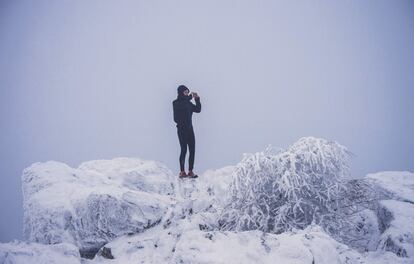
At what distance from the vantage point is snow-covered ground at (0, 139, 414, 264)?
426cm

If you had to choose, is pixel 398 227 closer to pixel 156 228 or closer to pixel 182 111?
pixel 156 228

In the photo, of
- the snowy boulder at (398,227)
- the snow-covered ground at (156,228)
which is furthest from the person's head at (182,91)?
the snowy boulder at (398,227)

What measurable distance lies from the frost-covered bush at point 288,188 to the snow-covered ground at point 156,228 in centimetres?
37

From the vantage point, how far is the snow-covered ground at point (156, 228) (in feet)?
14.0

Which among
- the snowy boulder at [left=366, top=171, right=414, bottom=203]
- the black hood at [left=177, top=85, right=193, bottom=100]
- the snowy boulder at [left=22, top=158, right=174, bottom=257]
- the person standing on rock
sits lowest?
the snowy boulder at [left=22, top=158, right=174, bottom=257]

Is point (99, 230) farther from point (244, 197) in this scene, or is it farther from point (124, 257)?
point (244, 197)

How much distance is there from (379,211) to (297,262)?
3.20 meters

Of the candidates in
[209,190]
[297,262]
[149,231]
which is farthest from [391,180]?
[149,231]

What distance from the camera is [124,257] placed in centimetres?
496

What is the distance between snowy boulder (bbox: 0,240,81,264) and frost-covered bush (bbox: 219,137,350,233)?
2.60 metres

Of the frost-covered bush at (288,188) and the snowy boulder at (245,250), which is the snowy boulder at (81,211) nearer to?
the snowy boulder at (245,250)

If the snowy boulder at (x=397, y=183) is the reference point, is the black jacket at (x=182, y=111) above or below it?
above

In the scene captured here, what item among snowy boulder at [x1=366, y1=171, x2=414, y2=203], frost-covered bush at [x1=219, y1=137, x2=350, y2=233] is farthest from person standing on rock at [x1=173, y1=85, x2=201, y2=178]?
snowy boulder at [x1=366, y1=171, x2=414, y2=203]

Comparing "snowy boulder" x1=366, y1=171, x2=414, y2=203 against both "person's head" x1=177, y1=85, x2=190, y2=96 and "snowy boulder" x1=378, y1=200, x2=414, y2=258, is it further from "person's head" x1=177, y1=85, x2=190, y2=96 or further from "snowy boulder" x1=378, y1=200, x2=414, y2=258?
"person's head" x1=177, y1=85, x2=190, y2=96
